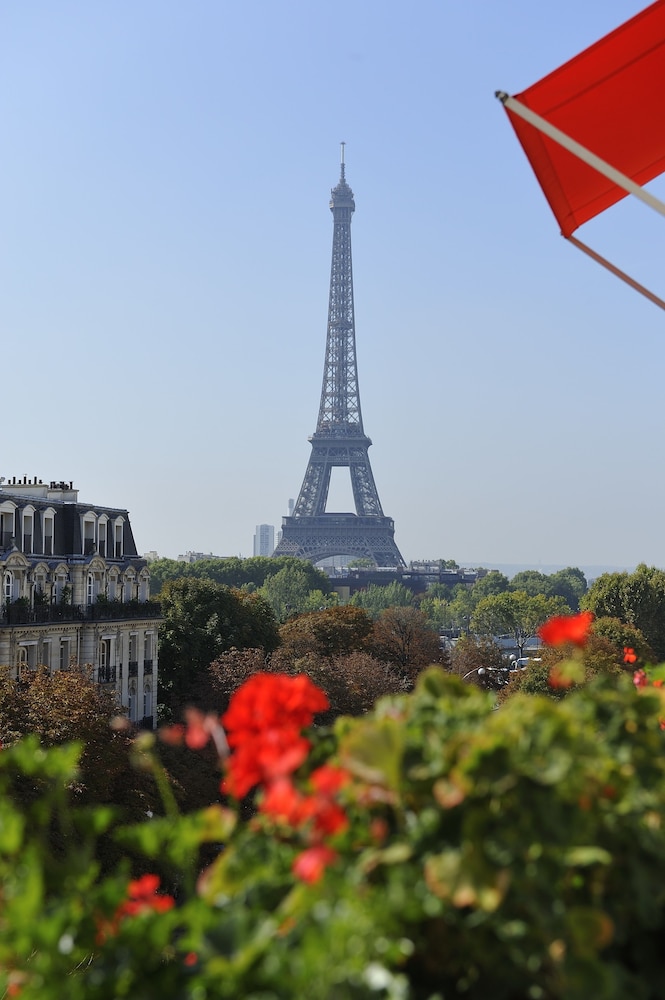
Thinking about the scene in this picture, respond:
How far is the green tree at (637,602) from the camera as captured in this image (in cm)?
8831

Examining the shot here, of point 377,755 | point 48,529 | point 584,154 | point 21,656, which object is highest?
point 48,529

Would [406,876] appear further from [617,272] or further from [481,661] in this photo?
[481,661]

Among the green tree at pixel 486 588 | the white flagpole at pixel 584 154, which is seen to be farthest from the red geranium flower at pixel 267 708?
the green tree at pixel 486 588

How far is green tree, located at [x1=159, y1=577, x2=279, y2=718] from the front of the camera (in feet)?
192

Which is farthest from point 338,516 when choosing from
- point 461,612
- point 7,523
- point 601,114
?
point 601,114

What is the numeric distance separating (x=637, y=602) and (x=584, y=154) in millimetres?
83713

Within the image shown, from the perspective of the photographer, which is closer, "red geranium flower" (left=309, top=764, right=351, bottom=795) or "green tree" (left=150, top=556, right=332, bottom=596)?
"red geranium flower" (left=309, top=764, right=351, bottom=795)

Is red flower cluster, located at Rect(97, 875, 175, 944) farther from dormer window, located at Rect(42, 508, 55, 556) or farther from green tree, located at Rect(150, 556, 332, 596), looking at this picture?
green tree, located at Rect(150, 556, 332, 596)

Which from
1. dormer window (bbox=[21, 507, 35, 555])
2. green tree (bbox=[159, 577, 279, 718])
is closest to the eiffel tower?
green tree (bbox=[159, 577, 279, 718])

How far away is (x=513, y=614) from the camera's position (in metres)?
121

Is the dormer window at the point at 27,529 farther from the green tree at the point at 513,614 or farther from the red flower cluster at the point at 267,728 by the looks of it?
the green tree at the point at 513,614

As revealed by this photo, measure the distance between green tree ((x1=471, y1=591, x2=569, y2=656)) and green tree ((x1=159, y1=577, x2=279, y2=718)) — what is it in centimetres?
5712

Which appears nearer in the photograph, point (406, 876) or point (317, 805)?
point (406, 876)

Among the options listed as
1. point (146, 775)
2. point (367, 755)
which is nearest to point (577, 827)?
point (367, 755)
